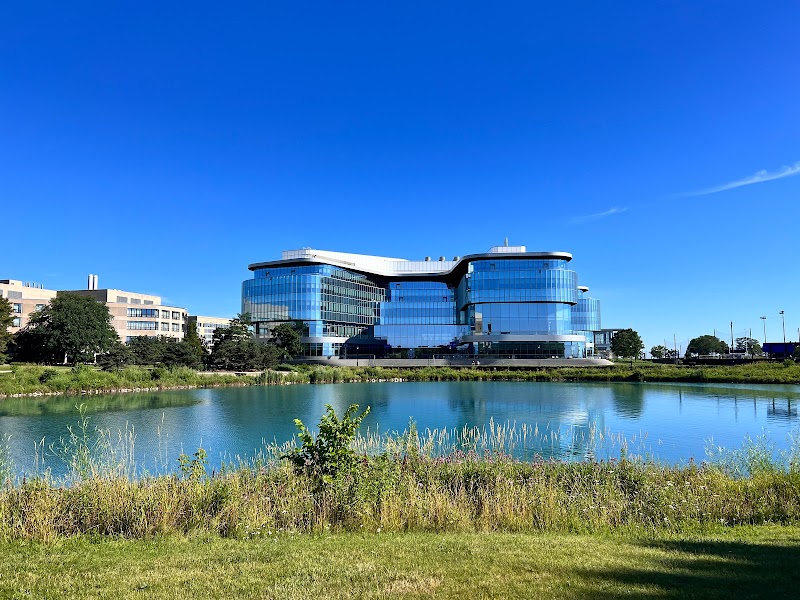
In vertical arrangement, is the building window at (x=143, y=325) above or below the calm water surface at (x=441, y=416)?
above

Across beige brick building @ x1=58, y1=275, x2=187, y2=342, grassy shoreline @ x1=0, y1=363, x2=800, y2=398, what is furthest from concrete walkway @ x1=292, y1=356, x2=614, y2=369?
beige brick building @ x1=58, y1=275, x2=187, y2=342

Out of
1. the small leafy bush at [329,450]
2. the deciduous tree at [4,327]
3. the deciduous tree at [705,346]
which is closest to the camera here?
the small leafy bush at [329,450]

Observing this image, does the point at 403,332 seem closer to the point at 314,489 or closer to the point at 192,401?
the point at 192,401

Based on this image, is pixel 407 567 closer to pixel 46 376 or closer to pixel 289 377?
pixel 46 376

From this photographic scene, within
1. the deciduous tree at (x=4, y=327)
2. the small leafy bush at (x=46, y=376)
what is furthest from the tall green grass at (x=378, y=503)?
the deciduous tree at (x=4, y=327)

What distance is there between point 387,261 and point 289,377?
60201 millimetres

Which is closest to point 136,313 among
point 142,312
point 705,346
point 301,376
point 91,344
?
point 142,312

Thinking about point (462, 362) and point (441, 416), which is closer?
point (441, 416)

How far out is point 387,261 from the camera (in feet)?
395

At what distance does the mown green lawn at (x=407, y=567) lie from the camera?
6.00 m

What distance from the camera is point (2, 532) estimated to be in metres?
8.37

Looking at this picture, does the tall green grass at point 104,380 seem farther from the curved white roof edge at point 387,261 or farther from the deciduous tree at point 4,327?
the curved white roof edge at point 387,261

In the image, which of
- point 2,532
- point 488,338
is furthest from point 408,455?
point 488,338

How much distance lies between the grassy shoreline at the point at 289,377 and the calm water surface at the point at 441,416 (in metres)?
3.87
